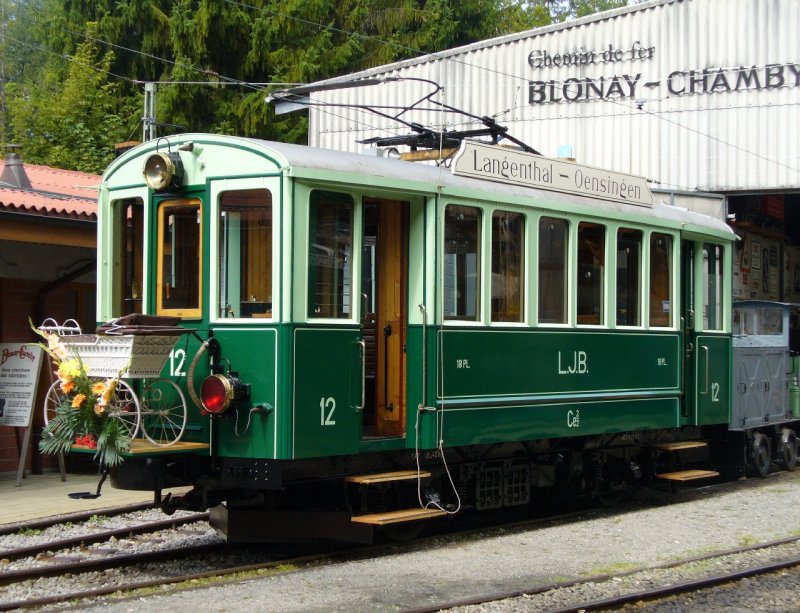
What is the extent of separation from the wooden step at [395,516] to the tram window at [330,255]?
150 centimetres

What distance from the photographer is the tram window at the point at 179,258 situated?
8.55 metres

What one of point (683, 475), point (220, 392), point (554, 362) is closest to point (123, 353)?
point (220, 392)

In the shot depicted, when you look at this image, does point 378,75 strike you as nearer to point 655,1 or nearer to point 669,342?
point 655,1

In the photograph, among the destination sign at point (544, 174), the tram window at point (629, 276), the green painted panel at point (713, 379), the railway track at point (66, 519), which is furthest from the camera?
the green painted panel at point (713, 379)

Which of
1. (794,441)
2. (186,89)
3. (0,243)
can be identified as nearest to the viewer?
(0,243)

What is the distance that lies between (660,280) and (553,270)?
1963 millimetres

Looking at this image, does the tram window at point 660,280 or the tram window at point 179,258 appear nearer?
the tram window at point 179,258

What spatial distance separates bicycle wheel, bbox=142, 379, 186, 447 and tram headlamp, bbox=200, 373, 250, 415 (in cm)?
17

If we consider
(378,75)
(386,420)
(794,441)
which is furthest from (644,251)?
(378,75)

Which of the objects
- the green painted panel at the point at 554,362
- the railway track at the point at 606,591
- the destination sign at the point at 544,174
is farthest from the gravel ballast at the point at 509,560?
the destination sign at the point at 544,174

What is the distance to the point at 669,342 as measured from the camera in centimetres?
1187

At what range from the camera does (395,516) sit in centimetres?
878

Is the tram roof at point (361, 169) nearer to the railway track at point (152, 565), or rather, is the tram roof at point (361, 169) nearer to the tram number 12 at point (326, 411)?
the tram number 12 at point (326, 411)

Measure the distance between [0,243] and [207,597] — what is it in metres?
6.68
